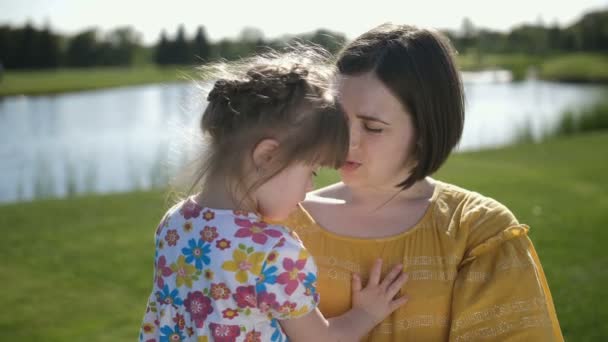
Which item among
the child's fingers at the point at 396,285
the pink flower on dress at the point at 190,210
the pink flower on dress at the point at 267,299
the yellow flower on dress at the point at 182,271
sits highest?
the pink flower on dress at the point at 190,210

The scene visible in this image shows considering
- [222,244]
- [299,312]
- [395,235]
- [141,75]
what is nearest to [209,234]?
[222,244]

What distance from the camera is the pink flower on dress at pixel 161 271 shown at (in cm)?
148

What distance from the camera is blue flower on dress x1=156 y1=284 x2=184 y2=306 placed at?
4.82 ft

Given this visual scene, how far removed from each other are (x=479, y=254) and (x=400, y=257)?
0.19m

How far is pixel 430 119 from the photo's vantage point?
5.73 ft

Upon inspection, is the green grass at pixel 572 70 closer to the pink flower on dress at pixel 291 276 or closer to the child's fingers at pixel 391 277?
the child's fingers at pixel 391 277

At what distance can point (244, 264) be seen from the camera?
54.8 inches

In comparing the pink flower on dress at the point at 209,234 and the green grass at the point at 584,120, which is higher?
the pink flower on dress at the point at 209,234

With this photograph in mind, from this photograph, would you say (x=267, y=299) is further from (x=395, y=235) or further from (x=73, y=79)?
(x=73, y=79)

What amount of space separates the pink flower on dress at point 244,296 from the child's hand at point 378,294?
0.32 m

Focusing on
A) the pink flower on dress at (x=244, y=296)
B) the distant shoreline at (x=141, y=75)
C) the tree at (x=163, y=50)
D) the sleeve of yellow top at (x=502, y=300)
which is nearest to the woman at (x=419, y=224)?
the sleeve of yellow top at (x=502, y=300)

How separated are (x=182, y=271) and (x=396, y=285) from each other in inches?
19.9

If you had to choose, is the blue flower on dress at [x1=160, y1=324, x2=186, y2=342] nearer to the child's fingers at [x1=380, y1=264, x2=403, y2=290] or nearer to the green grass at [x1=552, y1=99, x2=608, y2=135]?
the child's fingers at [x1=380, y1=264, x2=403, y2=290]

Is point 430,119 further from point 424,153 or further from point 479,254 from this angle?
point 479,254
